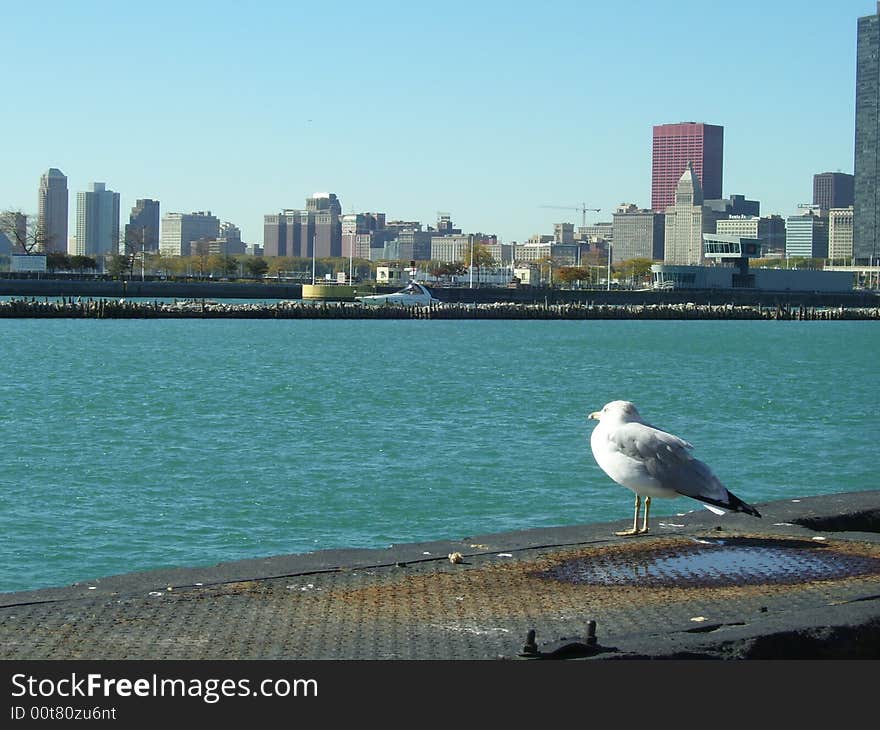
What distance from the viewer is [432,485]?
2177 centimetres

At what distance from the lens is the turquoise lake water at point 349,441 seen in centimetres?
1762

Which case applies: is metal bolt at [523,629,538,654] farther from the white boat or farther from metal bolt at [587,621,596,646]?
the white boat

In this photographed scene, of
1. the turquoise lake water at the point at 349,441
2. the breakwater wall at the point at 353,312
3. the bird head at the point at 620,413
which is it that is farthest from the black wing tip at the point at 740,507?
the breakwater wall at the point at 353,312

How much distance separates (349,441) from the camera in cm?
2873

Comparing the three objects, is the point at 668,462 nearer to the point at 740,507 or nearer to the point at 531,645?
the point at 740,507

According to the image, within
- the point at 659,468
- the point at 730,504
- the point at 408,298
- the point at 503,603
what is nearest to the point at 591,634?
the point at 503,603

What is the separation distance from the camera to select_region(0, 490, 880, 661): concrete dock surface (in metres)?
7.88

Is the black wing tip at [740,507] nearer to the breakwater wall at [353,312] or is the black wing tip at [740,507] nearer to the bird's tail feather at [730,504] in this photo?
the bird's tail feather at [730,504]

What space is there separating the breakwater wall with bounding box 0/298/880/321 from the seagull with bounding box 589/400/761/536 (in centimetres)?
9452

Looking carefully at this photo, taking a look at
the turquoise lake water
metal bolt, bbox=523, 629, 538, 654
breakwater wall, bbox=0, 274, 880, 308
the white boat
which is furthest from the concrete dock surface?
breakwater wall, bbox=0, 274, 880, 308

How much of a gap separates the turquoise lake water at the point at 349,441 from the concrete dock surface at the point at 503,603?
17.4 feet
